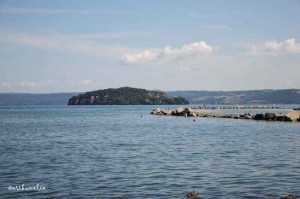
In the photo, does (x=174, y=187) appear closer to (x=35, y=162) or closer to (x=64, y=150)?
(x=35, y=162)

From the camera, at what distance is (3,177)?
2109cm

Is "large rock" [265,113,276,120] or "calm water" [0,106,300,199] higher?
"large rock" [265,113,276,120]

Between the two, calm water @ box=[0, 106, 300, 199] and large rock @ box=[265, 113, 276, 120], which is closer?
calm water @ box=[0, 106, 300, 199]

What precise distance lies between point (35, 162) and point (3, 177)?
525 cm

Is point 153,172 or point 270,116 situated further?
point 270,116

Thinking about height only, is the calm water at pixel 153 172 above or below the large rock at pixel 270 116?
below

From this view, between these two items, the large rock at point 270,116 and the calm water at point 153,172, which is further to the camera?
the large rock at point 270,116

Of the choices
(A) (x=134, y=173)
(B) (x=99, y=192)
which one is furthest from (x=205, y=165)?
(B) (x=99, y=192)

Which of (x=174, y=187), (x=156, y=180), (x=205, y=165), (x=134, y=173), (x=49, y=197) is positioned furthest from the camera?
(x=205, y=165)

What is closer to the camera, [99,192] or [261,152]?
[99,192]

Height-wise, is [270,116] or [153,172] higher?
[270,116]

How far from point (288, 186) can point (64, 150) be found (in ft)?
65.8

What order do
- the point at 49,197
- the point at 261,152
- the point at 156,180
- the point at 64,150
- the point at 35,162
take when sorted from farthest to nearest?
the point at 64,150, the point at 261,152, the point at 35,162, the point at 156,180, the point at 49,197

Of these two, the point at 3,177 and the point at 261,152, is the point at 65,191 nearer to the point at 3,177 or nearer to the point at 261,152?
the point at 3,177
